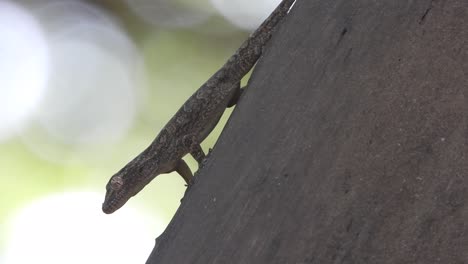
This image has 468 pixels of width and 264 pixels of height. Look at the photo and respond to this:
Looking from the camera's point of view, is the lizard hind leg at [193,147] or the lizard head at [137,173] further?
the lizard head at [137,173]

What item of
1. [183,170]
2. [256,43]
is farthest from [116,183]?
[256,43]

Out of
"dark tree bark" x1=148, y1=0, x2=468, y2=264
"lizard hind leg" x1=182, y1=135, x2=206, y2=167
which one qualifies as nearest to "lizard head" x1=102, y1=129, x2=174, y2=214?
"lizard hind leg" x1=182, y1=135, x2=206, y2=167

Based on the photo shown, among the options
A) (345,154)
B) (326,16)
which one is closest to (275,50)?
(326,16)

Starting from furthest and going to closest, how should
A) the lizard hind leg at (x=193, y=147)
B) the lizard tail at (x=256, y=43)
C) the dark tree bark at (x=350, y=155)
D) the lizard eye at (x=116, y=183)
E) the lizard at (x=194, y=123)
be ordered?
the lizard eye at (x=116, y=183) < the lizard hind leg at (x=193, y=147) < the lizard at (x=194, y=123) < the lizard tail at (x=256, y=43) < the dark tree bark at (x=350, y=155)

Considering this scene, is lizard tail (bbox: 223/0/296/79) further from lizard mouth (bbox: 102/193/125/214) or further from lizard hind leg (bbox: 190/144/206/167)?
lizard mouth (bbox: 102/193/125/214)

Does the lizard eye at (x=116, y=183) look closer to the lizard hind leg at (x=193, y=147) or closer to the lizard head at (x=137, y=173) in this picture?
the lizard head at (x=137, y=173)

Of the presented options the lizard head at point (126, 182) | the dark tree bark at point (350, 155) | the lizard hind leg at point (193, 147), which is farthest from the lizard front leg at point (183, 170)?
the dark tree bark at point (350, 155)

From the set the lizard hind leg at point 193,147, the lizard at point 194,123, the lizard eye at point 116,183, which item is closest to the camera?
the lizard at point 194,123
